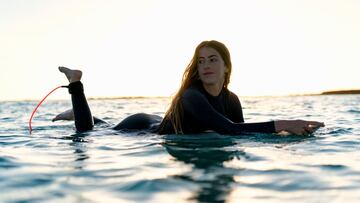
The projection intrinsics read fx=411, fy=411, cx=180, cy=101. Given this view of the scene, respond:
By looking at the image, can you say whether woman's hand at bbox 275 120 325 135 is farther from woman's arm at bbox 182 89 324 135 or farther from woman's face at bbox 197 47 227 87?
woman's face at bbox 197 47 227 87

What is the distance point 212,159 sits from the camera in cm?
373

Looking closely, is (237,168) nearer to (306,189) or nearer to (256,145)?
(306,189)

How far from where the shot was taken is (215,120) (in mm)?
5449

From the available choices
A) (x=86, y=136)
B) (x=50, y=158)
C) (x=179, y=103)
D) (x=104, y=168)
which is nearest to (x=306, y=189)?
(x=104, y=168)

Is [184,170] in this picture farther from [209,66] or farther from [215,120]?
[209,66]

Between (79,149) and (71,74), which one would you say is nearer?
(79,149)

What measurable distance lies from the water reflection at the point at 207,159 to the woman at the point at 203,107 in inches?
11.7

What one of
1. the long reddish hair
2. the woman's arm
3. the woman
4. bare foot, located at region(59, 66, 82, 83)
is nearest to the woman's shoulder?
the woman

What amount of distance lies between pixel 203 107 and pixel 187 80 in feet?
2.55

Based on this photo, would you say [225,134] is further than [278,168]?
Yes

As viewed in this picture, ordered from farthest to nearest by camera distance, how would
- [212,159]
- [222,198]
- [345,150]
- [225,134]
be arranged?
[225,134], [345,150], [212,159], [222,198]

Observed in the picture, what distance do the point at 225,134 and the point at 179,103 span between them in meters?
0.79

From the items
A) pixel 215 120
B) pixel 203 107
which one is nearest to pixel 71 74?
pixel 203 107

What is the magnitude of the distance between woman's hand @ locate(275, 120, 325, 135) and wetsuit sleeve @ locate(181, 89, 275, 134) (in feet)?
0.30
